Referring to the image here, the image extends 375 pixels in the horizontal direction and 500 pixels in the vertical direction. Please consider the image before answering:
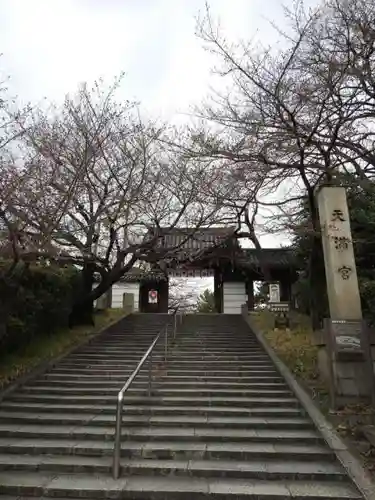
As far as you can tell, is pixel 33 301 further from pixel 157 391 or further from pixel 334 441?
pixel 334 441

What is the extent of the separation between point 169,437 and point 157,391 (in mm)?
2222

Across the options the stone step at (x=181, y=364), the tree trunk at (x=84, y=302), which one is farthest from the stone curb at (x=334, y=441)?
the tree trunk at (x=84, y=302)

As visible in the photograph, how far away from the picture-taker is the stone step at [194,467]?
17.2 ft

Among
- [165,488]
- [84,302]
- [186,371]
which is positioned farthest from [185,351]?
[165,488]

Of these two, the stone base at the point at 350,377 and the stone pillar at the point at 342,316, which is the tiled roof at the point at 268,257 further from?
the stone base at the point at 350,377

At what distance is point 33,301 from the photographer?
10.5m

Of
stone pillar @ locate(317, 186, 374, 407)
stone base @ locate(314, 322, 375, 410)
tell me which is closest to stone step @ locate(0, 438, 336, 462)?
stone base @ locate(314, 322, 375, 410)

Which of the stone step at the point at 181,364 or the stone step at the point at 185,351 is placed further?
the stone step at the point at 185,351

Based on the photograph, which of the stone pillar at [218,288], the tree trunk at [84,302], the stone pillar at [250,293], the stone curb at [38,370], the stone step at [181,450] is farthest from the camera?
the stone pillar at [218,288]

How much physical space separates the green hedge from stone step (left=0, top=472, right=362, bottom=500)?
12.6ft

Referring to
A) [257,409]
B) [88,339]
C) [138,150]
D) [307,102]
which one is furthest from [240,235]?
[257,409]

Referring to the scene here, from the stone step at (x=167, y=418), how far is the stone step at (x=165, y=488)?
1.70m

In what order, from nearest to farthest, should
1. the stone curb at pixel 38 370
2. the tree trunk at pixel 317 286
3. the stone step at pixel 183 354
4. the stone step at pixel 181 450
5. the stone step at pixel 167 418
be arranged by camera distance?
the stone step at pixel 181 450 < the stone step at pixel 167 418 < the stone curb at pixel 38 370 < the stone step at pixel 183 354 < the tree trunk at pixel 317 286

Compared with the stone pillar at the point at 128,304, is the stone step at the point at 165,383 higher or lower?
lower
